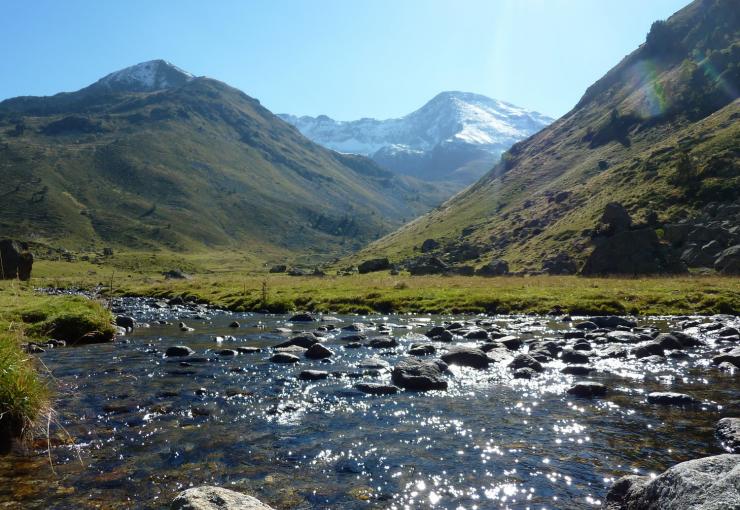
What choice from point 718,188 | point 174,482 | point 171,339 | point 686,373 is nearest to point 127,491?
point 174,482

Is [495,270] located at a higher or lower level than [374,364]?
higher

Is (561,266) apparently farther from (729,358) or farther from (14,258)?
(14,258)

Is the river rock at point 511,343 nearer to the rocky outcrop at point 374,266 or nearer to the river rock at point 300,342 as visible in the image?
the river rock at point 300,342

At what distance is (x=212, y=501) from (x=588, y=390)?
14.5 m

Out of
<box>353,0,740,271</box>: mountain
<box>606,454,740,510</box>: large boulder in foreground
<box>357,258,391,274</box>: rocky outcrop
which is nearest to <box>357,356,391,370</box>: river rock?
<box>606,454,740,510</box>: large boulder in foreground

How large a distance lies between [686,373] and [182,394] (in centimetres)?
2050

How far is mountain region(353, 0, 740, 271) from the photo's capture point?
9356cm

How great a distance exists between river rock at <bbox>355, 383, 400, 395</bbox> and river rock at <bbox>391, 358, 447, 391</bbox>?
610 millimetres

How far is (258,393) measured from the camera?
18.6 metres

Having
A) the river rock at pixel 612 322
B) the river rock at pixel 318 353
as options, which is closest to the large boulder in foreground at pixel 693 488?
the river rock at pixel 318 353

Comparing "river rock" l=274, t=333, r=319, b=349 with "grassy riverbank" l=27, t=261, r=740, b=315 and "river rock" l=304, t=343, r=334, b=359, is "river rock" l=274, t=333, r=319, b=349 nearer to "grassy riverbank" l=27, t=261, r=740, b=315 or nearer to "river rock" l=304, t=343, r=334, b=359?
"river rock" l=304, t=343, r=334, b=359

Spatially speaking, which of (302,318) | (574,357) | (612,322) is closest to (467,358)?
(574,357)

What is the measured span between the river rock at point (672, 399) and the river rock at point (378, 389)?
8.98 metres

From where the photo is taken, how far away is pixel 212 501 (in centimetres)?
757
